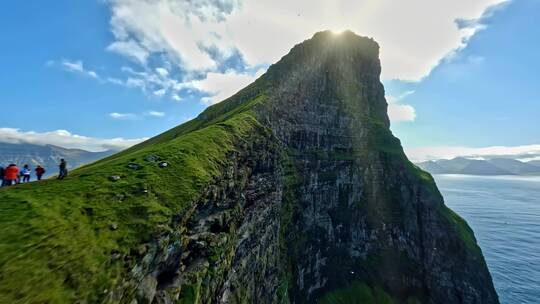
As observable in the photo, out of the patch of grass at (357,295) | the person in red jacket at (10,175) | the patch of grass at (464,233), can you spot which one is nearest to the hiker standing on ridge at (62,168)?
the person in red jacket at (10,175)

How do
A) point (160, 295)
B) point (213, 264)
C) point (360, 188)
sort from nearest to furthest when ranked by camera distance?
1. point (160, 295)
2. point (213, 264)
3. point (360, 188)

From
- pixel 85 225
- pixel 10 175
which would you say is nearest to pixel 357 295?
pixel 85 225

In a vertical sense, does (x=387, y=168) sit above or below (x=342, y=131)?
below

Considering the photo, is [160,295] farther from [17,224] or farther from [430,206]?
[430,206]

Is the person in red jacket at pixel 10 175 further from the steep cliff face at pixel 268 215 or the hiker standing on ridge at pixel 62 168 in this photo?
the steep cliff face at pixel 268 215

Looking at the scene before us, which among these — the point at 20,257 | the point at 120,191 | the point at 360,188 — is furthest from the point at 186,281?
the point at 360,188

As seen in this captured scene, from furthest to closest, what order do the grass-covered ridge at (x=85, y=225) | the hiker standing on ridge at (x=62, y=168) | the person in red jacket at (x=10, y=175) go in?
the hiker standing on ridge at (x=62, y=168)
the person in red jacket at (x=10, y=175)
the grass-covered ridge at (x=85, y=225)

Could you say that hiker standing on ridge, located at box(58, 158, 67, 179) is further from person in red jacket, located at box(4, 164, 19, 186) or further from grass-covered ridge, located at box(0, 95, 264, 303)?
person in red jacket, located at box(4, 164, 19, 186)
